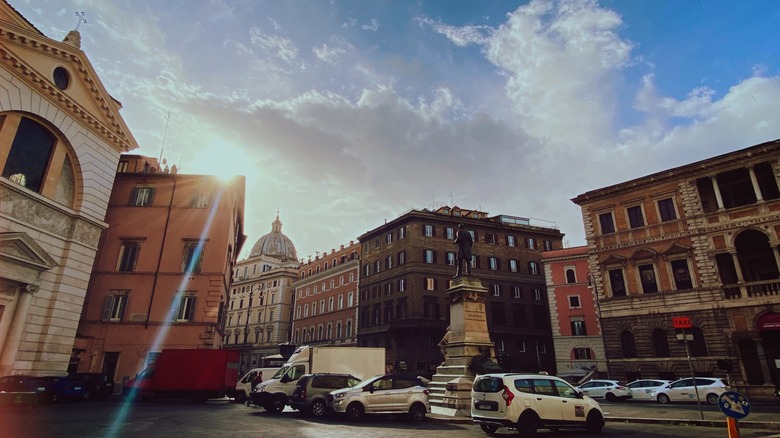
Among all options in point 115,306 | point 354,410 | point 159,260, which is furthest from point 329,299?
point 354,410

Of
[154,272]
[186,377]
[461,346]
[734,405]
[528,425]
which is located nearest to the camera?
[734,405]

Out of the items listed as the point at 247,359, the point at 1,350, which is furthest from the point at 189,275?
the point at 247,359

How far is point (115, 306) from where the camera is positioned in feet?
89.4

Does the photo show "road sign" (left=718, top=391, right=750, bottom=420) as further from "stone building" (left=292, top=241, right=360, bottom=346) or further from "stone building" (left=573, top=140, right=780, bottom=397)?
"stone building" (left=292, top=241, right=360, bottom=346)

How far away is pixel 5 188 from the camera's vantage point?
56.7 ft

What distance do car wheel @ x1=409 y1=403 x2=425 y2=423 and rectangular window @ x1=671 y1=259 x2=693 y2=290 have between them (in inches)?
884

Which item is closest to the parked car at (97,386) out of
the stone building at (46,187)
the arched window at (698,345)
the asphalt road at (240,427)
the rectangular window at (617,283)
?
the stone building at (46,187)

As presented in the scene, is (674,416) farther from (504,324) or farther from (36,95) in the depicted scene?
(504,324)

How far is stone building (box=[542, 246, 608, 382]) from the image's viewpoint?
40.2m

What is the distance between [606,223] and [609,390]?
512 inches

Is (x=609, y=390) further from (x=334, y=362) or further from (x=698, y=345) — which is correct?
(x=334, y=362)

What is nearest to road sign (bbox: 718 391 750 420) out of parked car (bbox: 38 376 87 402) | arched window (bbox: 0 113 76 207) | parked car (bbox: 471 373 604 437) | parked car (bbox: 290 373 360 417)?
parked car (bbox: 471 373 604 437)

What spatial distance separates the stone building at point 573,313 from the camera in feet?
132

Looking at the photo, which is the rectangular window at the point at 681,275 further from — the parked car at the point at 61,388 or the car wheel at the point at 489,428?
the parked car at the point at 61,388
